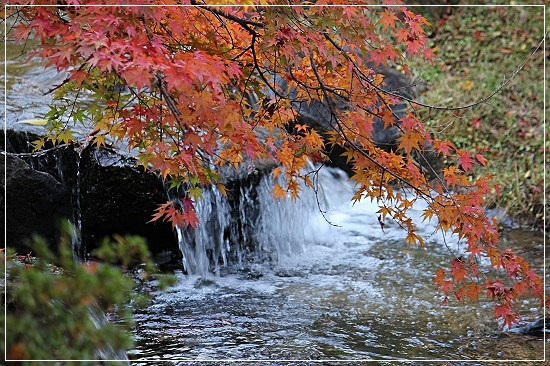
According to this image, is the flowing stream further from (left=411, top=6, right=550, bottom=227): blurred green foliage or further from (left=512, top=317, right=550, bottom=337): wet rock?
Answer: (left=411, top=6, right=550, bottom=227): blurred green foliage

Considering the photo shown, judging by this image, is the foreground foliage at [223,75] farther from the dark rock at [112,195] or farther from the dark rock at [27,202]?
the dark rock at [112,195]

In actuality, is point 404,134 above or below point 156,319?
above

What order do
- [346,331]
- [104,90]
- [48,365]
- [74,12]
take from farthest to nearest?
[346,331] → [104,90] → [74,12] → [48,365]

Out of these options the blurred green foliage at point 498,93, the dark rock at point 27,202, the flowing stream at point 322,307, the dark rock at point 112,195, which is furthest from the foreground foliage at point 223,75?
the blurred green foliage at point 498,93

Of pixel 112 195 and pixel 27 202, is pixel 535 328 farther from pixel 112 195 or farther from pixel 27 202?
pixel 27 202

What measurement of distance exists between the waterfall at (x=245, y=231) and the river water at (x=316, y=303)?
20 mm

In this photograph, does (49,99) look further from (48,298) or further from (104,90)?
(48,298)

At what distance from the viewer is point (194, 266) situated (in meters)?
5.32

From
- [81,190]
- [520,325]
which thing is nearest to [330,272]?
[520,325]

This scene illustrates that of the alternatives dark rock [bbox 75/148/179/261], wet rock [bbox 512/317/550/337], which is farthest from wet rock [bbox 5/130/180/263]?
wet rock [bbox 512/317/550/337]

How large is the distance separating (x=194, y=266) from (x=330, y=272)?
1088 millimetres

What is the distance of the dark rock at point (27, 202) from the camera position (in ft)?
14.7

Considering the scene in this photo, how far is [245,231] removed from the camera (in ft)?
18.9

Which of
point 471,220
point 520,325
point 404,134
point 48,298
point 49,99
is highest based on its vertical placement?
point 49,99
